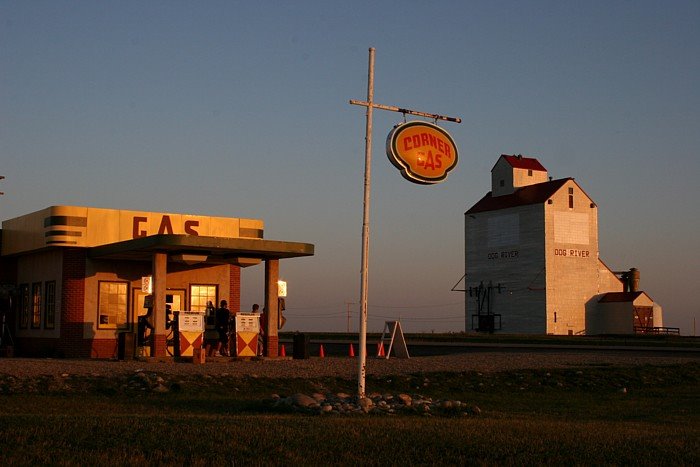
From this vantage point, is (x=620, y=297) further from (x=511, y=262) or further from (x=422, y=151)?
(x=422, y=151)

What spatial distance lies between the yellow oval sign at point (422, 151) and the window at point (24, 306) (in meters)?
19.7

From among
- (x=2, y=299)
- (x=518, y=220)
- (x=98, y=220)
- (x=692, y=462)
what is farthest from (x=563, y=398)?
(x=518, y=220)

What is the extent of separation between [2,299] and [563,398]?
2066cm

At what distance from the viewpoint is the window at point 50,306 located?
30747 millimetres

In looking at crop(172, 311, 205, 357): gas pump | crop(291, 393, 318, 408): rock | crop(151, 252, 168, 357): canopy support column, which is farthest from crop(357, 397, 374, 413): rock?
crop(172, 311, 205, 357): gas pump

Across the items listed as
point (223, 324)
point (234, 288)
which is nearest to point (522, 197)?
point (234, 288)

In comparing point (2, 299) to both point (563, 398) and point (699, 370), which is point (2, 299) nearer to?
point (563, 398)

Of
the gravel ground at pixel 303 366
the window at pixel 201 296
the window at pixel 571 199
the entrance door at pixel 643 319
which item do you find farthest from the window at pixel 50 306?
the entrance door at pixel 643 319

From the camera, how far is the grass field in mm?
11359

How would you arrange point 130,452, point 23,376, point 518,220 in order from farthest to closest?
point 518,220 → point 23,376 → point 130,452

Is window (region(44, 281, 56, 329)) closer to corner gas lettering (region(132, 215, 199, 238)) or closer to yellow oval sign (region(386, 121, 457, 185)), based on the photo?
corner gas lettering (region(132, 215, 199, 238))

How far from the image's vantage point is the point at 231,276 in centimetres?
3228

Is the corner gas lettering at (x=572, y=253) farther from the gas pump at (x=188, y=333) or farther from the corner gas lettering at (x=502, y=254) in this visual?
the gas pump at (x=188, y=333)

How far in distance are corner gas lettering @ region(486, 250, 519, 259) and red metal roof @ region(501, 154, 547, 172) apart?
25.9 ft
